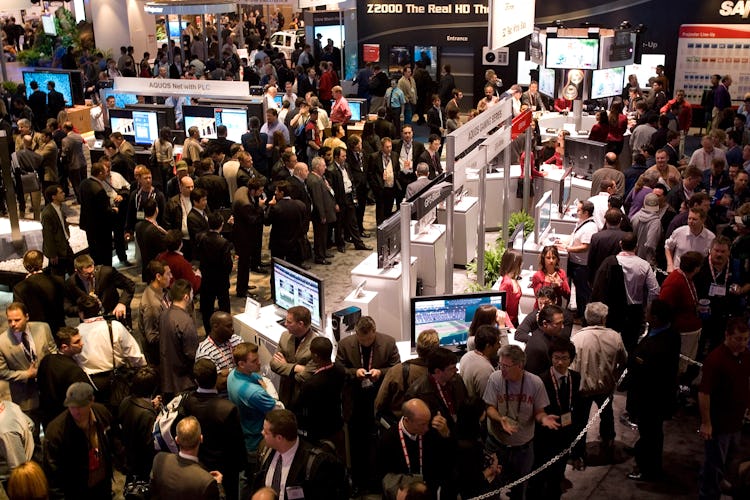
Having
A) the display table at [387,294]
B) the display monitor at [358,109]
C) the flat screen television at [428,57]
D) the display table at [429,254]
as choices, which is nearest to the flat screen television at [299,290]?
the display table at [387,294]

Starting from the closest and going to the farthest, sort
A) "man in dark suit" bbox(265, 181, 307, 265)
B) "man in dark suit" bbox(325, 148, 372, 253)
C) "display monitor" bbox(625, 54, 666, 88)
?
"man in dark suit" bbox(265, 181, 307, 265) → "man in dark suit" bbox(325, 148, 372, 253) → "display monitor" bbox(625, 54, 666, 88)

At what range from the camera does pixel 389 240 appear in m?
7.24

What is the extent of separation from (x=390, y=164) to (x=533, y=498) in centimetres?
618

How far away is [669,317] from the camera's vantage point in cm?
594

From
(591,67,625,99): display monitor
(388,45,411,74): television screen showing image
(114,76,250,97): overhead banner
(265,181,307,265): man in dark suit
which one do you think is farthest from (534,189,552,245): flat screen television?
(388,45,411,74): television screen showing image

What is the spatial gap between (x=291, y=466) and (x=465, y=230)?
19.4 feet

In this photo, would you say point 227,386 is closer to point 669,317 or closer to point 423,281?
point 669,317

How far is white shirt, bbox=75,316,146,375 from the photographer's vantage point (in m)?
6.04

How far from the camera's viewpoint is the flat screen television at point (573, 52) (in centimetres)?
1399

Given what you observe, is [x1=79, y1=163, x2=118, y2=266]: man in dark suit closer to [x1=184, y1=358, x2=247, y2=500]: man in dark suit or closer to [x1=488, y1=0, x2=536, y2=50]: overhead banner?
[x1=488, y1=0, x2=536, y2=50]: overhead banner

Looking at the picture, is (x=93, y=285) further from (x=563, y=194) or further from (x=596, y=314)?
(x=563, y=194)

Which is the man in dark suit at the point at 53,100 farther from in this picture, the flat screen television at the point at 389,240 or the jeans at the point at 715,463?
the jeans at the point at 715,463

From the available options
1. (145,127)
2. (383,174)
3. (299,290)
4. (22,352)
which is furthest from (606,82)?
(22,352)

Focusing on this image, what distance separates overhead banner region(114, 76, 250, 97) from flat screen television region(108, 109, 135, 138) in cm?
79
